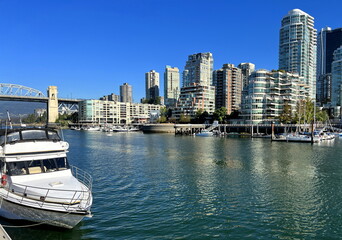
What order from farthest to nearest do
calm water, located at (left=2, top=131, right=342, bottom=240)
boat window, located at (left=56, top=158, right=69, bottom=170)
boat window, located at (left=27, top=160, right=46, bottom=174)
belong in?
boat window, located at (left=56, top=158, right=69, bottom=170), boat window, located at (left=27, top=160, right=46, bottom=174), calm water, located at (left=2, top=131, right=342, bottom=240)

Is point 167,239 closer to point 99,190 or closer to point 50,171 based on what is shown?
point 50,171

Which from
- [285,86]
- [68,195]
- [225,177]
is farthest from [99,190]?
[285,86]

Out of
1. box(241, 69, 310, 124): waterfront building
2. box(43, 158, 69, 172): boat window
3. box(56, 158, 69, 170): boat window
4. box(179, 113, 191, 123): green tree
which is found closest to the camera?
box(43, 158, 69, 172): boat window

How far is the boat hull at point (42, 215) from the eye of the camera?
16.0 m

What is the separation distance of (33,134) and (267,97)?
14396 cm

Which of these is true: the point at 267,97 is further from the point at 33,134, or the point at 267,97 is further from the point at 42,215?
the point at 42,215

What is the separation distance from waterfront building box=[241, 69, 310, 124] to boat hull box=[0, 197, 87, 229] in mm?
138543

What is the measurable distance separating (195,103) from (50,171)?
175824 millimetres

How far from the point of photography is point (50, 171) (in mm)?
19719

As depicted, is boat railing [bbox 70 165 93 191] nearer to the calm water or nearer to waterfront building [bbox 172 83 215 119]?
the calm water

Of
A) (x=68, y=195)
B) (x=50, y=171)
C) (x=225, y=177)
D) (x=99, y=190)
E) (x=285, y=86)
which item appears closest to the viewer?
(x=68, y=195)

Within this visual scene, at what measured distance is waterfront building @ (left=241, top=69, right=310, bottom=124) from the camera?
146900mm

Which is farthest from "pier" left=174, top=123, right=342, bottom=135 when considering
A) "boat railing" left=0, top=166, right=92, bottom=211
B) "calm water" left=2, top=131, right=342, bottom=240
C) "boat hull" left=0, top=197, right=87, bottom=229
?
"boat hull" left=0, top=197, right=87, bottom=229

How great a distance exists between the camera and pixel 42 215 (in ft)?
53.2
